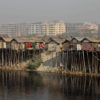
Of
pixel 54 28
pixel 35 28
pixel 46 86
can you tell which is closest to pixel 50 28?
pixel 54 28

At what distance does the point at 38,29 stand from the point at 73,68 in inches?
3789

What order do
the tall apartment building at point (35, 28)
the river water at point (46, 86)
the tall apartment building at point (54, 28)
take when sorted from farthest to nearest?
the tall apartment building at point (35, 28)
the tall apartment building at point (54, 28)
the river water at point (46, 86)

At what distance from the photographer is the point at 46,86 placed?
23.9 metres

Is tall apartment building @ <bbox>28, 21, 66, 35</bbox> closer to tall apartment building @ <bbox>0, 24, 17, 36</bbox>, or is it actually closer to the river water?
tall apartment building @ <bbox>0, 24, 17, 36</bbox>

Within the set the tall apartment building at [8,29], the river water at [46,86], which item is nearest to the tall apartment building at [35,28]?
the tall apartment building at [8,29]

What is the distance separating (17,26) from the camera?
13638cm

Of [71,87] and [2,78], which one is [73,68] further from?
[2,78]

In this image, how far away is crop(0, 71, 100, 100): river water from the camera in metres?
20.1

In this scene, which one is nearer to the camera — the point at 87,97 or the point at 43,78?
the point at 87,97

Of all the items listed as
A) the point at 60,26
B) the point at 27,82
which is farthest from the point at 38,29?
the point at 27,82

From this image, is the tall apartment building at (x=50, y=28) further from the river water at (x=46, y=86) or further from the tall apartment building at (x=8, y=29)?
the river water at (x=46, y=86)

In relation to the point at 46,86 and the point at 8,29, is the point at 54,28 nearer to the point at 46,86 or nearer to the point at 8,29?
the point at 8,29

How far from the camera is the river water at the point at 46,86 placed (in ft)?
65.8

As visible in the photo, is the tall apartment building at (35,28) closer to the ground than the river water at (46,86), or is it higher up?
higher up
